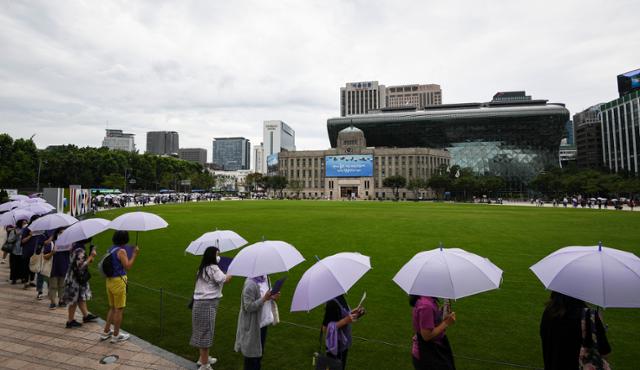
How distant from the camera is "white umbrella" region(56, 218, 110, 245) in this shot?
7.61 meters

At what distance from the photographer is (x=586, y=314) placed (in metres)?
4.07

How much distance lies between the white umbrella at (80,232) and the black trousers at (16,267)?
517 centimetres

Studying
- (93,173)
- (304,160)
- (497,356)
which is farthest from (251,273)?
(304,160)

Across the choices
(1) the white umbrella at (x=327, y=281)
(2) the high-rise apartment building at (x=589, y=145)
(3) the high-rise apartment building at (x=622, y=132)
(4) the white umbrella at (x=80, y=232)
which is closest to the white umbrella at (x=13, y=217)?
(4) the white umbrella at (x=80, y=232)

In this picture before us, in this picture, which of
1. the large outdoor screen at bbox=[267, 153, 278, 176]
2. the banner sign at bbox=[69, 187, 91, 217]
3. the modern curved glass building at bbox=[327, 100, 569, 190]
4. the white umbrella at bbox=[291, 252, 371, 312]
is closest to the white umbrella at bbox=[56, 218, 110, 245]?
the white umbrella at bbox=[291, 252, 371, 312]

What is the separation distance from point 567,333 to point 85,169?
10197 centimetres

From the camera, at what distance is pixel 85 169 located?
282 feet

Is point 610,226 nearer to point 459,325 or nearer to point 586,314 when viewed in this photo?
point 459,325

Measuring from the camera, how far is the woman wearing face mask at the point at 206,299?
5754mm

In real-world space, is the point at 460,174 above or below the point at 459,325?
above

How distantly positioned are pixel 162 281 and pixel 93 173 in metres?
93.8

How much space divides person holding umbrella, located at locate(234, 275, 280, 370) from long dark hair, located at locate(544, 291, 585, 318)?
359 cm

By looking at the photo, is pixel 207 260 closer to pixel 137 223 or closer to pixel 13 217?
pixel 137 223

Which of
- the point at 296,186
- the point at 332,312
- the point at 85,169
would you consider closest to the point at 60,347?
the point at 332,312
